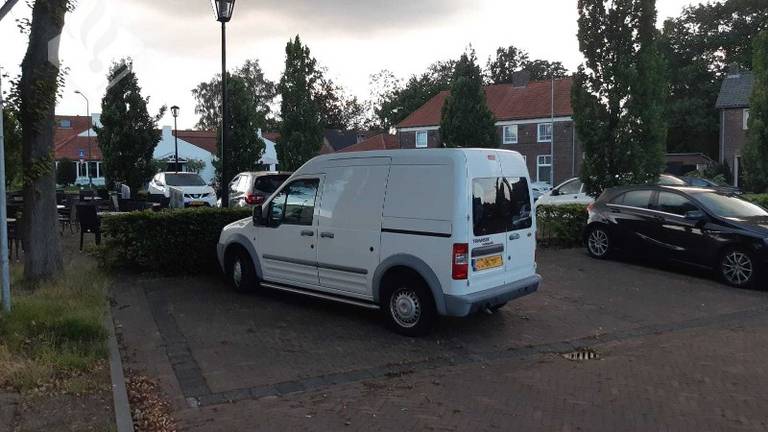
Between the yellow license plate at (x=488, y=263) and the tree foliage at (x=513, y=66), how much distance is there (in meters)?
75.6

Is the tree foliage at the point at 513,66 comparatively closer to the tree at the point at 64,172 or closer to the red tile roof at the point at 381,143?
the red tile roof at the point at 381,143

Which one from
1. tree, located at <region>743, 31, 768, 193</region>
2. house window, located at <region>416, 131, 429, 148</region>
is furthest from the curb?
house window, located at <region>416, 131, 429, 148</region>

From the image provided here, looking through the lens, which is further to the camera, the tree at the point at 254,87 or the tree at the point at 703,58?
the tree at the point at 254,87

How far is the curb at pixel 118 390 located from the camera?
4676mm

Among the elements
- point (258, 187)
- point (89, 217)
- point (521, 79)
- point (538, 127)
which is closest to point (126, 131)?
point (258, 187)

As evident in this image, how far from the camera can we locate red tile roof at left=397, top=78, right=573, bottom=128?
4894 cm

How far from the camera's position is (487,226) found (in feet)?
22.8

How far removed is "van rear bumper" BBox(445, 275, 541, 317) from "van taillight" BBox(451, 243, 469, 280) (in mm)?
225

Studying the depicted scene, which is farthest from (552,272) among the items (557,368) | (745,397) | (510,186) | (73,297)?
(73,297)

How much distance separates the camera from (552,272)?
11.1m

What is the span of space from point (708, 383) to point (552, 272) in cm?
538

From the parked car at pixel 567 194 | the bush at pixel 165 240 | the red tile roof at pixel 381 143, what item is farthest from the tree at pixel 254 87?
the bush at pixel 165 240

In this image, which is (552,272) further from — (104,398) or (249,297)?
(104,398)

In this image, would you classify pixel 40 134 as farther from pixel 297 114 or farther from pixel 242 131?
pixel 242 131
